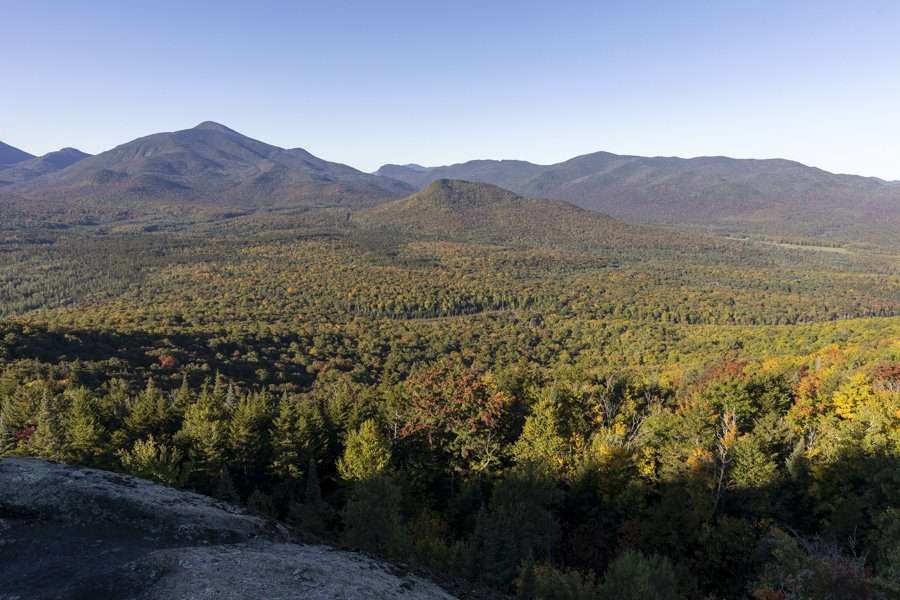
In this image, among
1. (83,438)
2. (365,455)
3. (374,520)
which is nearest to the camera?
(374,520)

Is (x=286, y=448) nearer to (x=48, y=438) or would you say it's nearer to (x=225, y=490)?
(x=225, y=490)

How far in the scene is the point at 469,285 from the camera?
155000mm

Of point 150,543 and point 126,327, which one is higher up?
point 150,543

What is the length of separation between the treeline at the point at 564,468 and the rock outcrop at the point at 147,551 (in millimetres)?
5875

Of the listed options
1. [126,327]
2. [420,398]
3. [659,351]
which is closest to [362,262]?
[126,327]

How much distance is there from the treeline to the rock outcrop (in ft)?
19.3

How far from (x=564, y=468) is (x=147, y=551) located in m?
23.8

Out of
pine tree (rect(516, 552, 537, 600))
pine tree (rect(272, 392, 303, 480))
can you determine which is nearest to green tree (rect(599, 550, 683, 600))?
pine tree (rect(516, 552, 537, 600))

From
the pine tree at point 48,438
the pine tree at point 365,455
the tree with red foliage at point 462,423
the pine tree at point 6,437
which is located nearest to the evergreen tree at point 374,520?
the pine tree at point 365,455

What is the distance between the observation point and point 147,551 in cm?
1212

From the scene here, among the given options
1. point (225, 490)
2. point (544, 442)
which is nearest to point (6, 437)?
point (225, 490)

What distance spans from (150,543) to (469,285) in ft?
471

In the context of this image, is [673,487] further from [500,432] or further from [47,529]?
[47,529]

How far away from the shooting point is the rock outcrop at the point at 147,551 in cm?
1066
